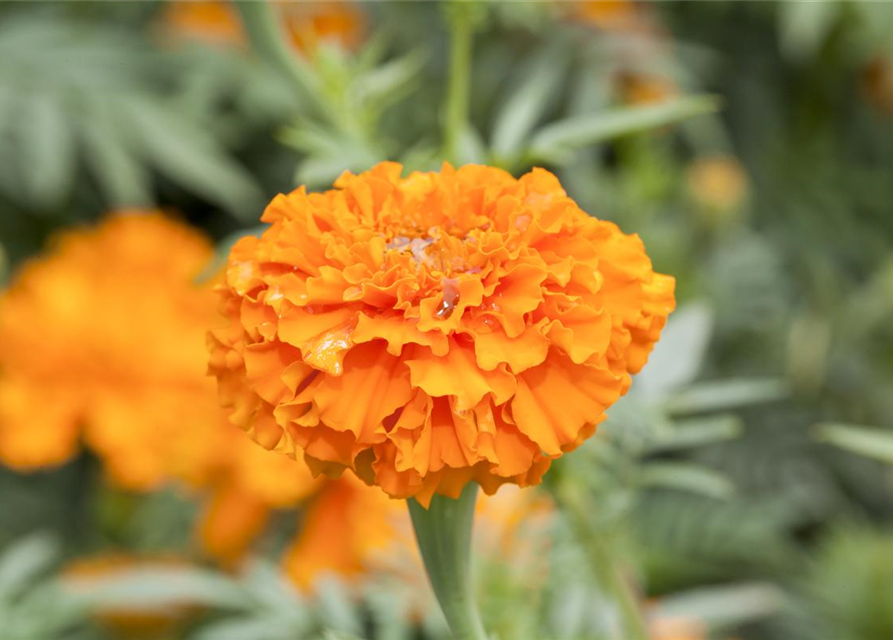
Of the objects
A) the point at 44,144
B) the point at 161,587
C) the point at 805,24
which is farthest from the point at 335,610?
the point at 805,24

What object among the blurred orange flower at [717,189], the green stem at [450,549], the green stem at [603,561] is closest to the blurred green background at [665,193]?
the blurred orange flower at [717,189]

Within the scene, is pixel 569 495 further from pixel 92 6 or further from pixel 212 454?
pixel 92 6

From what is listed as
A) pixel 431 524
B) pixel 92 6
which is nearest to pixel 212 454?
pixel 431 524

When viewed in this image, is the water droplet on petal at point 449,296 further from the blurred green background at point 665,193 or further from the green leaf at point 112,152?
the green leaf at point 112,152

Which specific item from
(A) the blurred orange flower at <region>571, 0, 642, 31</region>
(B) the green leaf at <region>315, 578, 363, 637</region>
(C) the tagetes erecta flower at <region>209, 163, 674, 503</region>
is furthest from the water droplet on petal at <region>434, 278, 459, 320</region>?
(A) the blurred orange flower at <region>571, 0, 642, 31</region>

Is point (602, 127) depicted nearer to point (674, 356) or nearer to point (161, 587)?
point (674, 356)

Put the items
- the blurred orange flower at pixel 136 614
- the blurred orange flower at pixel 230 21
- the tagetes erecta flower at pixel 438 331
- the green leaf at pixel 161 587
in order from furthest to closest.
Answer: the blurred orange flower at pixel 230 21
the blurred orange flower at pixel 136 614
the green leaf at pixel 161 587
the tagetes erecta flower at pixel 438 331
